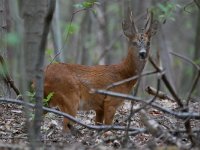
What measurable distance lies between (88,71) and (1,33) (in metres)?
1.61

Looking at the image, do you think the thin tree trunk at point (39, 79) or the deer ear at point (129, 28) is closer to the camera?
the thin tree trunk at point (39, 79)

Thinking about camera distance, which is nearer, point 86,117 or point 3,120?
point 3,120

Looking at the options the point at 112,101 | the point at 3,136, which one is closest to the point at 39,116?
the point at 3,136

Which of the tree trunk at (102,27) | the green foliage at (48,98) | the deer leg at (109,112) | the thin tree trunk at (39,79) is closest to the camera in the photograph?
the thin tree trunk at (39,79)

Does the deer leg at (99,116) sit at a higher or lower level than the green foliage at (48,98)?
lower

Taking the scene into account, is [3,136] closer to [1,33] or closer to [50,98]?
[50,98]

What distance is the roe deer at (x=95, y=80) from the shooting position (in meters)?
8.82

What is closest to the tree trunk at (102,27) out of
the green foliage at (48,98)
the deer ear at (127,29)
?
the deer ear at (127,29)

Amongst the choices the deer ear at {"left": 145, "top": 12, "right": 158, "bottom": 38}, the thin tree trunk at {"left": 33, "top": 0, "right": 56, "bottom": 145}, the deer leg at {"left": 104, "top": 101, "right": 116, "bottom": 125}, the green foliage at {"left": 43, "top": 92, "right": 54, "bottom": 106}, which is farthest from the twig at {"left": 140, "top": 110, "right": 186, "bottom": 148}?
the deer ear at {"left": 145, "top": 12, "right": 158, "bottom": 38}

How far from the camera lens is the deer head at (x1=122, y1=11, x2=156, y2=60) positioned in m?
9.57

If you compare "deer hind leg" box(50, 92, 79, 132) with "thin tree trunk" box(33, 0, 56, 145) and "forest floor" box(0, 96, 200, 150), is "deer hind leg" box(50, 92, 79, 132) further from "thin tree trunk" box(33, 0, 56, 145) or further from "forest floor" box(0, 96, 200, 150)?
"thin tree trunk" box(33, 0, 56, 145)

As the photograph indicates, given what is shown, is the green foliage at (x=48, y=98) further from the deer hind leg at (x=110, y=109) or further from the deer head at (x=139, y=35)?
the deer head at (x=139, y=35)

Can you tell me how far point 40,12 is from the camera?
32.4ft

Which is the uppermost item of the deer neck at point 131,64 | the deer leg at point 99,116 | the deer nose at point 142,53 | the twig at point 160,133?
the deer nose at point 142,53
